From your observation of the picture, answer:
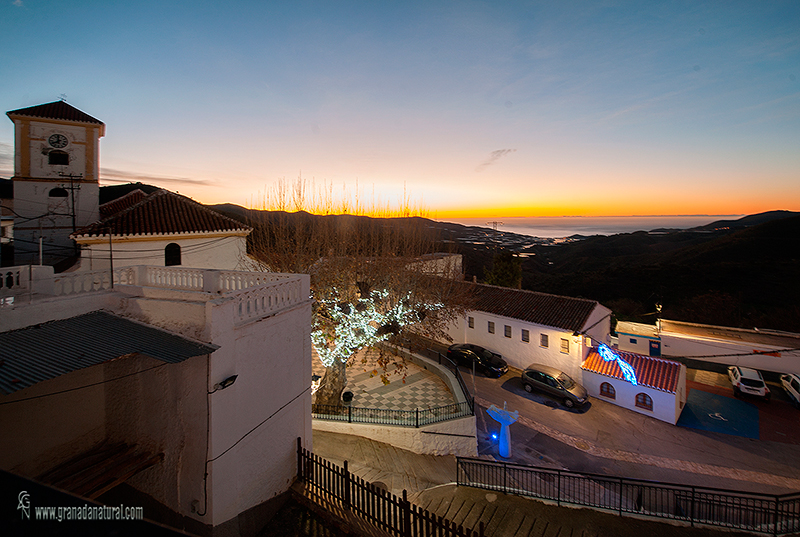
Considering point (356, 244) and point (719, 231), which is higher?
point (719, 231)

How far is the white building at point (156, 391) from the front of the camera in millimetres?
6004

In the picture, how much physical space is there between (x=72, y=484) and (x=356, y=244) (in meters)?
12.0

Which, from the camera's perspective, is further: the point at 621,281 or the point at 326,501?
the point at 621,281

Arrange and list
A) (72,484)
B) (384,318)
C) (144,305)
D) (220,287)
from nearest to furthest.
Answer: (72,484)
(144,305)
(220,287)
(384,318)

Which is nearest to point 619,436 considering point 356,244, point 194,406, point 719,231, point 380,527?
point 380,527

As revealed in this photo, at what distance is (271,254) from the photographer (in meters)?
16.0

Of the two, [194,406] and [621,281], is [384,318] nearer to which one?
[194,406]

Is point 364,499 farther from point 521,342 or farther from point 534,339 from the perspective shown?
point 521,342

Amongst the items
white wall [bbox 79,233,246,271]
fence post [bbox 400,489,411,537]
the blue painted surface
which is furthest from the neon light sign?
white wall [bbox 79,233,246,271]

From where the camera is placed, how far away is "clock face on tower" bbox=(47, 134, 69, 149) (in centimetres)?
1811

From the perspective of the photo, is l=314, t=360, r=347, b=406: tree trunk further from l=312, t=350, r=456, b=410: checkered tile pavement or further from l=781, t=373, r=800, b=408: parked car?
l=781, t=373, r=800, b=408: parked car

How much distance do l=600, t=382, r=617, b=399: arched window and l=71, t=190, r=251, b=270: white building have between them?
65.7 feet

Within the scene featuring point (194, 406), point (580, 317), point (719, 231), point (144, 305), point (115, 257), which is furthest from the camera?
point (719, 231)

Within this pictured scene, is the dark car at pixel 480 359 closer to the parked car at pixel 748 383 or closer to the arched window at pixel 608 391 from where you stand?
the arched window at pixel 608 391
